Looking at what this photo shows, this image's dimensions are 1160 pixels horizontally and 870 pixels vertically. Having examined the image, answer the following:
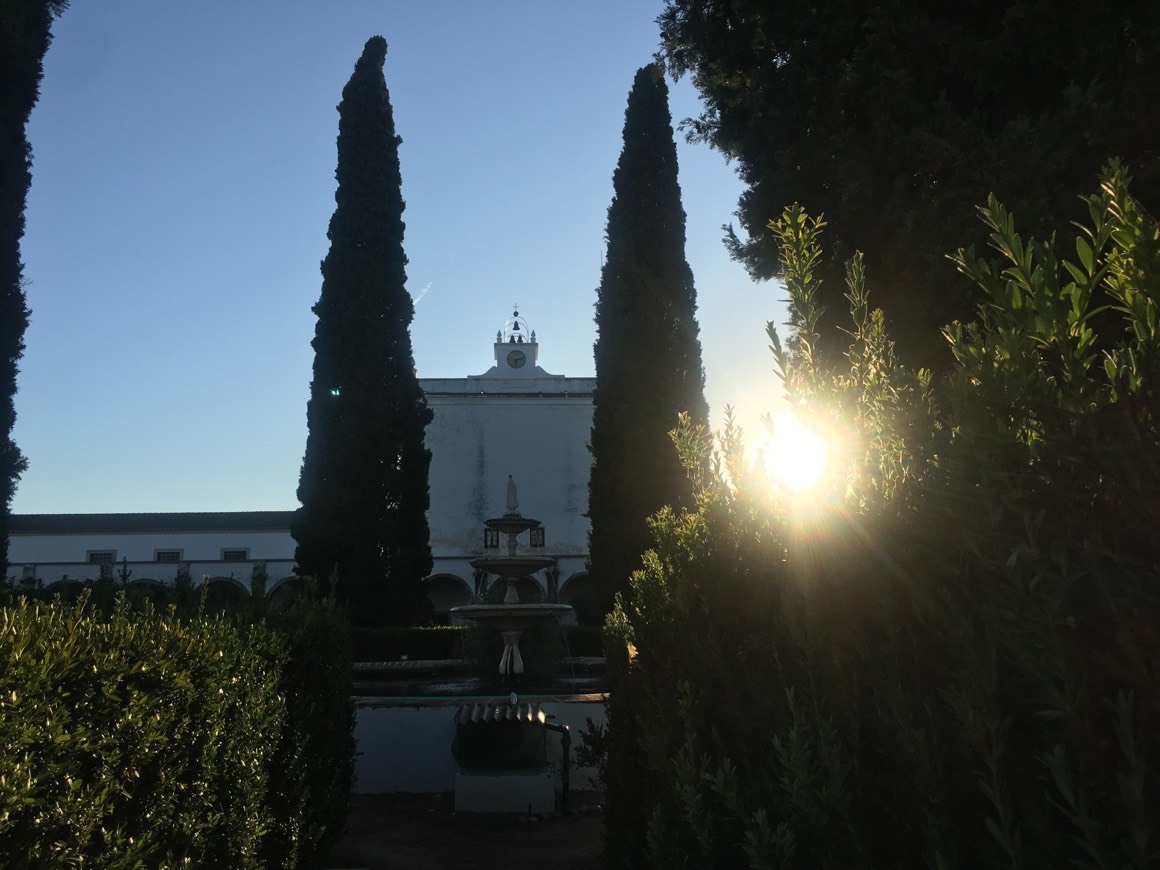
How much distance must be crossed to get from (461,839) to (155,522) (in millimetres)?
31759

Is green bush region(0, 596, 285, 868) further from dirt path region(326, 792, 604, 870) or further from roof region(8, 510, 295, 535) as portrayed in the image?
roof region(8, 510, 295, 535)

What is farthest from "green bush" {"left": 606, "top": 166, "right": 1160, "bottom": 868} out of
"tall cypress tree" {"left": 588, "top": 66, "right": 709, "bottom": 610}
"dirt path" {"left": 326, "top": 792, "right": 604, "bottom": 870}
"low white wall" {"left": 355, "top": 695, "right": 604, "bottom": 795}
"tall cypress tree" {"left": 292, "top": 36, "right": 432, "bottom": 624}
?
"tall cypress tree" {"left": 292, "top": 36, "right": 432, "bottom": 624}

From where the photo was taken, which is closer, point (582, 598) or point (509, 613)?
point (509, 613)

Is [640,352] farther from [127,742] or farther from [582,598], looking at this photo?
[127,742]

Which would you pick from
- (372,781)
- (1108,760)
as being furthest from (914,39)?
(372,781)

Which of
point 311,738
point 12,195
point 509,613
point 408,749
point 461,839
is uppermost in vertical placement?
point 12,195

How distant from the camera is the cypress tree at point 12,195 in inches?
740

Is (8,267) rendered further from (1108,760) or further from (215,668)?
(1108,760)

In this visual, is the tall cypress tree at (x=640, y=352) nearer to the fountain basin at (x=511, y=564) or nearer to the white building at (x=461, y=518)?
the fountain basin at (x=511, y=564)

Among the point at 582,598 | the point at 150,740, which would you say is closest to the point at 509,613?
the point at 150,740

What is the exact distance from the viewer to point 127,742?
3.17 meters

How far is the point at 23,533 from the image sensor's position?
1433 inches

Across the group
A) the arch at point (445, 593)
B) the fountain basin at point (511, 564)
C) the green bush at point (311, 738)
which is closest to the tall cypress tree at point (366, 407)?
the fountain basin at point (511, 564)

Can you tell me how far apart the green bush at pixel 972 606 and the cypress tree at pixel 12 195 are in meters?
20.6
